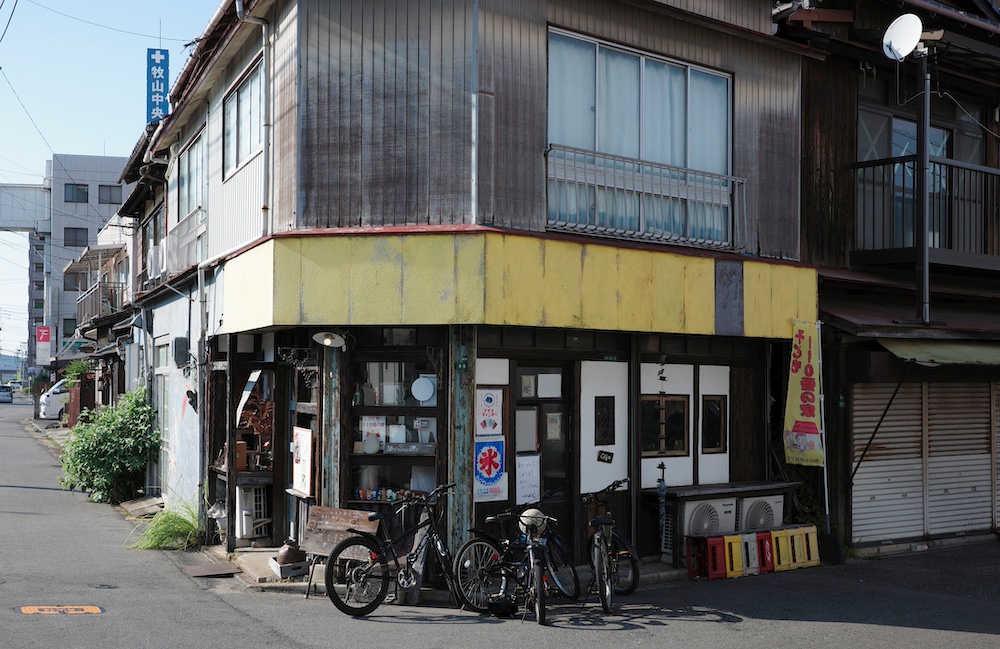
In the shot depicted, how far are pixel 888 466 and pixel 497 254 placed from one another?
7.71 m

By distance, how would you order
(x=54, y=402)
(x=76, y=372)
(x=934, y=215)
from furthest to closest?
1. (x=54, y=402)
2. (x=76, y=372)
3. (x=934, y=215)

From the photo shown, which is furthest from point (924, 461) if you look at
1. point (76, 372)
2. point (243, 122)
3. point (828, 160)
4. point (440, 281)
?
point (76, 372)

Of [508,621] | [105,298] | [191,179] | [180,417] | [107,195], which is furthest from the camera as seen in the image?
[107,195]

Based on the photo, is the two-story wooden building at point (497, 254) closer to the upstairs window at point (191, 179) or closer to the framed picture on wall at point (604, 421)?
the framed picture on wall at point (604, 421)

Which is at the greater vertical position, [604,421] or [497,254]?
[497,254]

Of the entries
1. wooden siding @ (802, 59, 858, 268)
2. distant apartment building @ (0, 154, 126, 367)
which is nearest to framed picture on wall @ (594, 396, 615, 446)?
wooden siding @ (802, 59, 858, 268)

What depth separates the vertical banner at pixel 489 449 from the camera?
10125mm

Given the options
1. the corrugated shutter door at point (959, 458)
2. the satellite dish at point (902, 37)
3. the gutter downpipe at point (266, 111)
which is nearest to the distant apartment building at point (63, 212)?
the gutter downpipe at point (266, 111)

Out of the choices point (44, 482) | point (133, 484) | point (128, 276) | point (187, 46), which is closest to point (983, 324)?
point (187, 46)

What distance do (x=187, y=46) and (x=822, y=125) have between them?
9.22 m

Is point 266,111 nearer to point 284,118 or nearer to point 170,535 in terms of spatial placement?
point 284,118

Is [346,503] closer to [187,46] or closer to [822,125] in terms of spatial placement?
[187,46]

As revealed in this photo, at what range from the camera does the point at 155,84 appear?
22.6m

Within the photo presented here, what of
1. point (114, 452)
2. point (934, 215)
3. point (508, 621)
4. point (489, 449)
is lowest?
point (508, 621)
